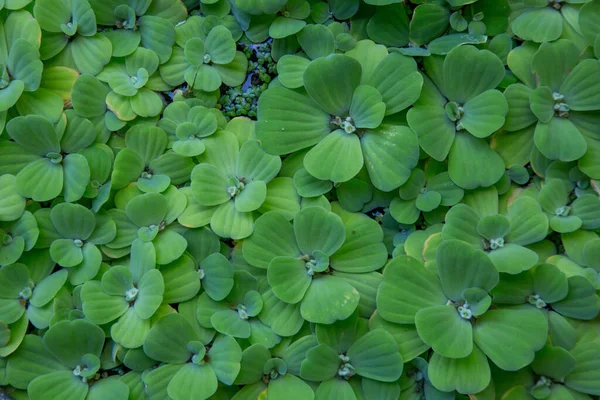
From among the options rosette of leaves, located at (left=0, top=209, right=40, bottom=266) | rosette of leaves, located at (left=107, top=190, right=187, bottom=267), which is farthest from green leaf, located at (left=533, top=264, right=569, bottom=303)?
rosette of leaves, located at (left=0, top=209, right=40, bottom=266)

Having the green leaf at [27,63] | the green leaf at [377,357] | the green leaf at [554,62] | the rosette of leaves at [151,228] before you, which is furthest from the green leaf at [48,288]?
the green leaf at [554,62]

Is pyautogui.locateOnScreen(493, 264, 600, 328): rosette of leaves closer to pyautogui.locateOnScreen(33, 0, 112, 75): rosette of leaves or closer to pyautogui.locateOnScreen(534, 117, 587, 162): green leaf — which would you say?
pyautogui.locateOnScreen(534, 117, 587, 162): green leaf

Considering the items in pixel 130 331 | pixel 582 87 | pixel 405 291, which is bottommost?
pixel 130 331

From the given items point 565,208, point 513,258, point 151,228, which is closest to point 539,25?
point 565,208

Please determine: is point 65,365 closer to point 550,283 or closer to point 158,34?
point 158,34

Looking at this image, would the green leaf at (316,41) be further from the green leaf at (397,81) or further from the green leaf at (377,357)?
the green leaf at (377,357)

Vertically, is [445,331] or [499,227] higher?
[499,227]

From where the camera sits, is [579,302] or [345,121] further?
[345,121]
